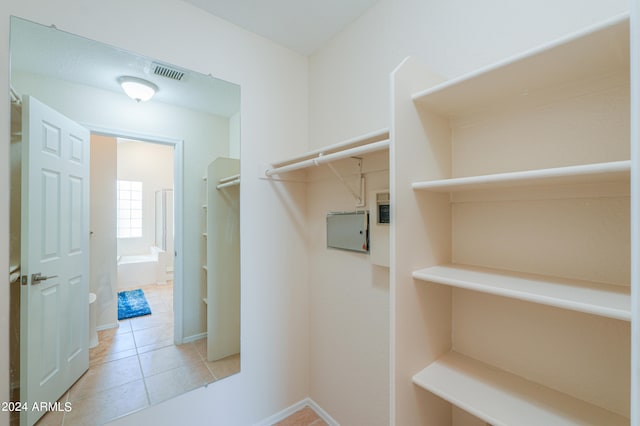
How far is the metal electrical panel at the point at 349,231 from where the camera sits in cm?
158

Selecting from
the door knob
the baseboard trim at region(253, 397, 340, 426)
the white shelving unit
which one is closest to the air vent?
the door knob

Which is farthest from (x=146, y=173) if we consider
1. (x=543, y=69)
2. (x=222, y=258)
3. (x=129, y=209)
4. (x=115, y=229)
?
(x=543, y=69)

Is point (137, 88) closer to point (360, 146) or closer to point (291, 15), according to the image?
point (291, 15)

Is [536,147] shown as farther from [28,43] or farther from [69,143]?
[28,43]

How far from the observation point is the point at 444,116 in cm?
119

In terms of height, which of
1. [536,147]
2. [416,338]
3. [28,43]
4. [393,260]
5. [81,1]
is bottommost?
[416,338]

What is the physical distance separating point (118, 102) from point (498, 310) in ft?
6.62

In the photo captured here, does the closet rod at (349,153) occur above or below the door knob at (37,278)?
above

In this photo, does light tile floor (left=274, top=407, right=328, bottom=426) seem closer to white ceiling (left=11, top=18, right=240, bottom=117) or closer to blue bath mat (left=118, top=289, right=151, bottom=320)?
blue bath mat (left=118, top=289, right=151, bottom=320)

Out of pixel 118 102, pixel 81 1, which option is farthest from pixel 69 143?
pixel 81 1

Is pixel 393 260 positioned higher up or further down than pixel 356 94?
further down

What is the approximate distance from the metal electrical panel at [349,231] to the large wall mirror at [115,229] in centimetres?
63

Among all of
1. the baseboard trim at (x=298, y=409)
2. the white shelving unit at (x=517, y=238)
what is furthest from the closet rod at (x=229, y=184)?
the baseboard trim at (x=298, y=409)

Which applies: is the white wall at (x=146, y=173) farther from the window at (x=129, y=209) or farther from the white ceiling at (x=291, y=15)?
the white ceiling at (x=291, y=15)
